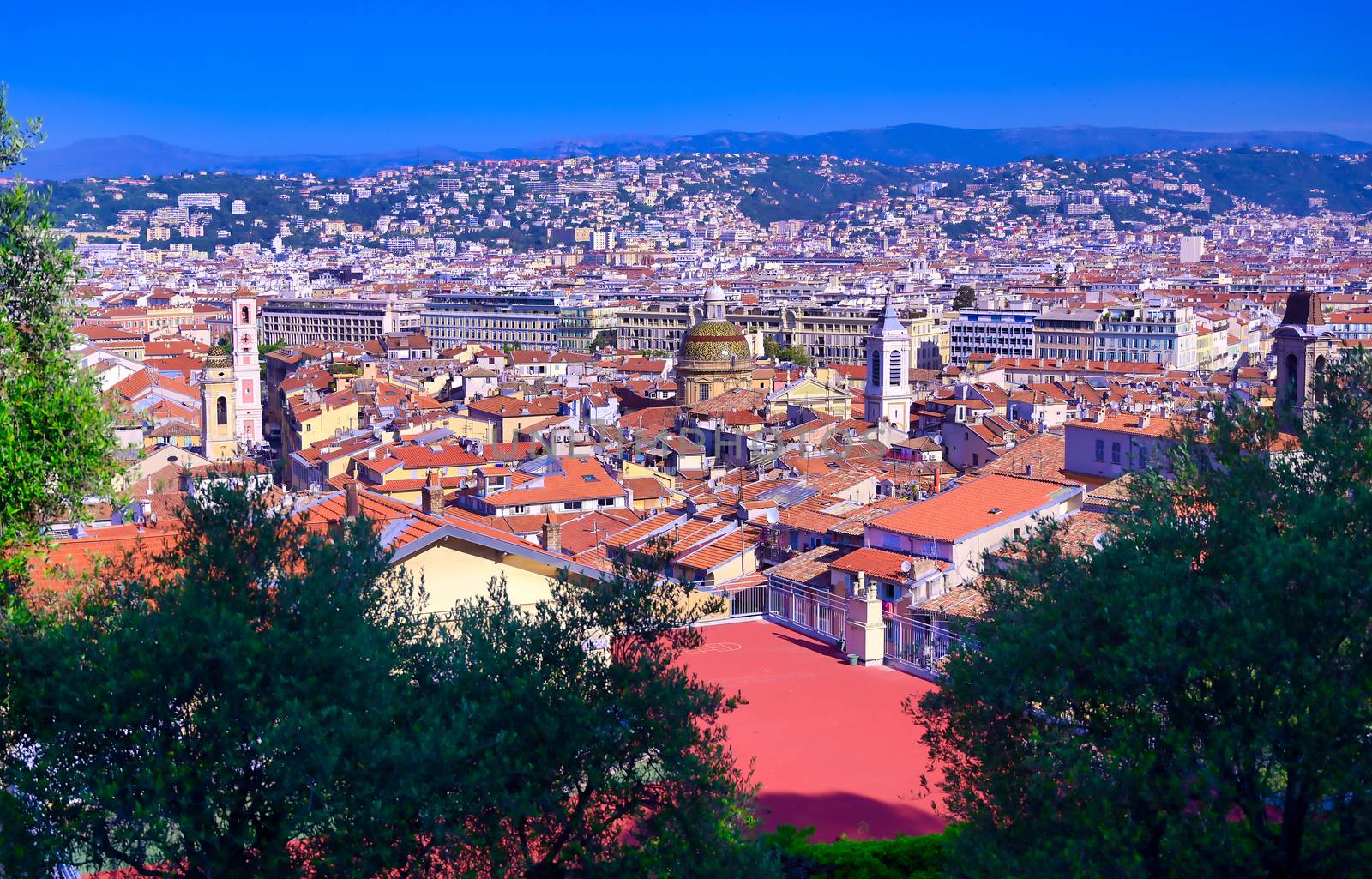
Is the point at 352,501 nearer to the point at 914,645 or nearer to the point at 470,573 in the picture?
the point at 470,573

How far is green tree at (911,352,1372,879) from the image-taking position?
6242 millimetres

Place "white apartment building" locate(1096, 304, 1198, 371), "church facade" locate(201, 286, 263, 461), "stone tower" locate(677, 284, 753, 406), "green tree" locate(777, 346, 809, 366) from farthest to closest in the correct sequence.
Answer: "white apartment building" locate(1096, 304, 1198, 371) < "green tree" locate(777, 346, 809, 366) < "stone tower" locate(677, 284, 753, 406) < "church facade" locate(201, 286, 263, 461)

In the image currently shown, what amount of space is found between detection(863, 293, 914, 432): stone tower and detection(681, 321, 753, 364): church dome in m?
7.62

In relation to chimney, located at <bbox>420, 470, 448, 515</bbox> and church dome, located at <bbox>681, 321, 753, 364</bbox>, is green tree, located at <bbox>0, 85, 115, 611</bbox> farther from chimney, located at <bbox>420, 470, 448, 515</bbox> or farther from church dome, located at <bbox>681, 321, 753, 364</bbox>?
church dome, located at <bbox>681, 321, 753, 364</bbox>

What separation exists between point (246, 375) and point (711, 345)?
14.8 m

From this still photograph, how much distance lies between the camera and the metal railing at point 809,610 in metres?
11.7

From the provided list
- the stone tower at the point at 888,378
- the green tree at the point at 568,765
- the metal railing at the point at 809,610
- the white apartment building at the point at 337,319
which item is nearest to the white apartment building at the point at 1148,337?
the stone tower at the point at 888,378

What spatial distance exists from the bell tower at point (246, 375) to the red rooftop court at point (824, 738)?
102 ft

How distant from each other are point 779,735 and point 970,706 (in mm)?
2409

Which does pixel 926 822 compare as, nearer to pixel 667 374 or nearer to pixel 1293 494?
pixel 1293 494

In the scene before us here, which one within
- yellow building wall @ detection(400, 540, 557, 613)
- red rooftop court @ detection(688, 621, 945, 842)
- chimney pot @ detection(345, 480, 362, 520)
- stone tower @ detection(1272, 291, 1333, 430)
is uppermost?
stone tower @ detection(1272, 291, 1333, 430)

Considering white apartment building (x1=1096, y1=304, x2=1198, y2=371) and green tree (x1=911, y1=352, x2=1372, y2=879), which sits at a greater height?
green tree (x1=911, y1=352, x2=1372, y2=879)

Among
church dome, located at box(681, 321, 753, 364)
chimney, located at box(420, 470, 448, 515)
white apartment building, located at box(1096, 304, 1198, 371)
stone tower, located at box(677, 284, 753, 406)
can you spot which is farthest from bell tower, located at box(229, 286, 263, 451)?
white apartment building, located at box(1096, 304, 1198, 371)

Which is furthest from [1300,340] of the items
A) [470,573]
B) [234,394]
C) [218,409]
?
[218,409]
